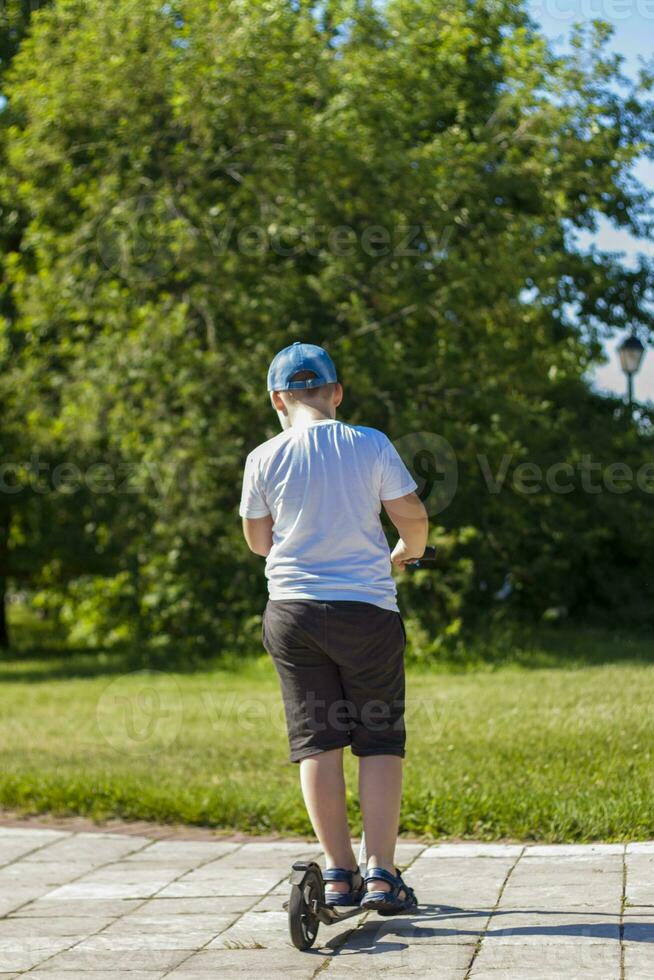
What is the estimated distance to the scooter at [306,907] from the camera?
12.4 feet

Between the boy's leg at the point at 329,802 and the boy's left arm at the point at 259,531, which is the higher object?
the boy's left arm at the point at 259,531

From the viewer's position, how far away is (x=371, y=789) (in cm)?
406

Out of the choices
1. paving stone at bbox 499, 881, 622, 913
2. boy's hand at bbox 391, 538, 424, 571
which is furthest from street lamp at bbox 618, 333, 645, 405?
boy's hand at bbox 391, 538, 424, 571

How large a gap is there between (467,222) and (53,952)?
1087 cm

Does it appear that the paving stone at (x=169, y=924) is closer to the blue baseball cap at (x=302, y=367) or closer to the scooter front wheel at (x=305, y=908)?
the scooter front wheel at (x=305, y=908)

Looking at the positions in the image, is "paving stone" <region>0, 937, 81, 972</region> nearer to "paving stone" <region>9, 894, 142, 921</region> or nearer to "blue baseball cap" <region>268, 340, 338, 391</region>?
"paving stone" <region>9, 894, 142, 921</region>

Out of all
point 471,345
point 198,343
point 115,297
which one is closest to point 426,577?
point 471,345

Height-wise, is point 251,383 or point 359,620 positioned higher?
point 359,620

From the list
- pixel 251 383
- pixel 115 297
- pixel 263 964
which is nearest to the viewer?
pixel 263 964

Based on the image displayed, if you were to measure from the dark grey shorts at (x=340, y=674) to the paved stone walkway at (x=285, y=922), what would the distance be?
0.59 m

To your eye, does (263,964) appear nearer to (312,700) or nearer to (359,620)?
(312,700)

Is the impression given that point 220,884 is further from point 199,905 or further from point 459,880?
point 459,880

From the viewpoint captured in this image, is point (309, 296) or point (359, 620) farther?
point (309, 296)

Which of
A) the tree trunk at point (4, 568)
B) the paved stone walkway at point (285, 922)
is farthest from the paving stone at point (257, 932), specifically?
the tree trunk at point (4, 568)
